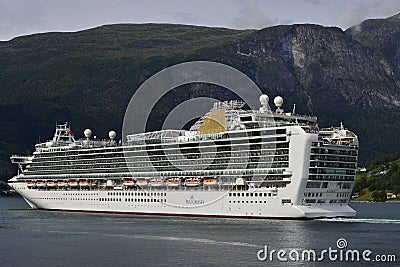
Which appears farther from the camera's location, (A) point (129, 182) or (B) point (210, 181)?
(A) point (129, 182)

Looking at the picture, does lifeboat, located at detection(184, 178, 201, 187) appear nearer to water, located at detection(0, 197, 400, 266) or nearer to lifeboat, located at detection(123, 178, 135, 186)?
water, located at detection(0, 197, 400, 266)

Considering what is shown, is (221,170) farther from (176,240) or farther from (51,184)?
(51,184)

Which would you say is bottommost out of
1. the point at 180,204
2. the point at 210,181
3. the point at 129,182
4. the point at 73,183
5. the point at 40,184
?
the point at 180,204

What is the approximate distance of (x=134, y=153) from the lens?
108 meters

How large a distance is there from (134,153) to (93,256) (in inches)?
1943

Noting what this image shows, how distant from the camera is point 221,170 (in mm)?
92438

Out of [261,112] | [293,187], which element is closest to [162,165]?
[261,112]

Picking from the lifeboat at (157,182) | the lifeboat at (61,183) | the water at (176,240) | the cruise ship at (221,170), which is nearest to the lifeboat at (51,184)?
the cruise ship at (221,170)

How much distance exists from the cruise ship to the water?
295 cm

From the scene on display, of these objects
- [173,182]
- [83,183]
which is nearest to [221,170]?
[173,182]

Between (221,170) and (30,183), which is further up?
(221,170)

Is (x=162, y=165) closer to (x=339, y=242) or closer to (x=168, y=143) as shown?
(x=168, y=143)

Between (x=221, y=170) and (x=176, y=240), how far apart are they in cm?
2515

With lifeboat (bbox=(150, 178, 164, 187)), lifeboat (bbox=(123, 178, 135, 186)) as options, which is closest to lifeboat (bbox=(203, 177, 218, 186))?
lifeboat (bbox=(150, 178, 164, 187))
